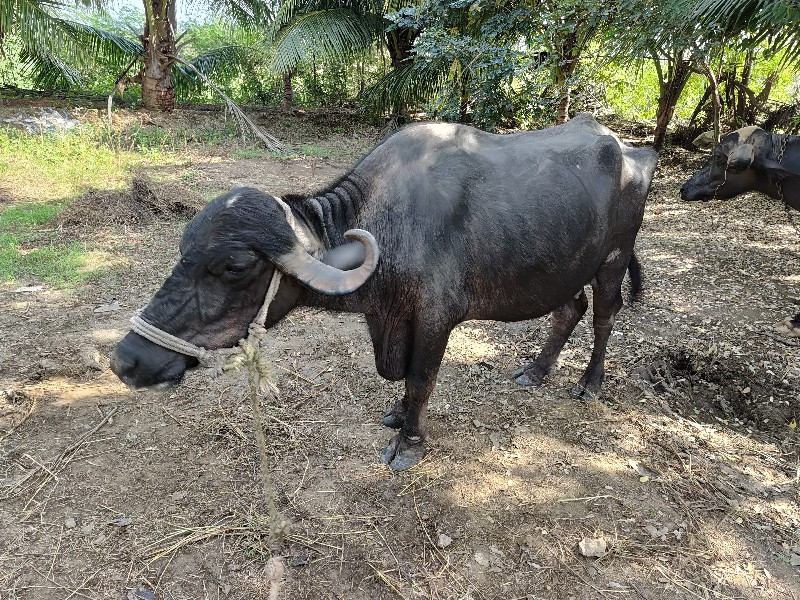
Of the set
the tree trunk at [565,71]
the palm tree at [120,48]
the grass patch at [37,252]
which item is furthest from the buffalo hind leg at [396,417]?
the palm tree at [120,48]

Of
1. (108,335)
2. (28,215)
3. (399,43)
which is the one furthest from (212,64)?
(108,335)

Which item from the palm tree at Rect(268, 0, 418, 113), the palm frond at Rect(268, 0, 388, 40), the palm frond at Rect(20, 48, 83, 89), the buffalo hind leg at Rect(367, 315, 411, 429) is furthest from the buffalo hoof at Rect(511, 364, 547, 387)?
the palm frond at Rect(20, 48, 83, 89)

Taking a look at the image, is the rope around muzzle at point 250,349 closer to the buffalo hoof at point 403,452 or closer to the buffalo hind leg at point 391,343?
the buffalo hind leg at point 391,343

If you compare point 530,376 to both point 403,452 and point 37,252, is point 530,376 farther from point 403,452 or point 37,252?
point 37,252

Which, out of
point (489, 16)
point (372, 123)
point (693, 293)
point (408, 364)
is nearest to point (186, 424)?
point (408, 364)

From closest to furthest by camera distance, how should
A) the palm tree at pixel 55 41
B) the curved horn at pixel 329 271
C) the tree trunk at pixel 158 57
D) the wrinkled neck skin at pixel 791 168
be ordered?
1. the curved horn at pixel 329 271
2. the wrinkled neck skin at pixel 791 168
3. the palm tree at pixel 55 41
4. the tree trunk at pixel 158 57

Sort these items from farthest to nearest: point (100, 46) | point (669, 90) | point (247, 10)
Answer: point (247, 10) → point (100, 46) → point (669, 90)

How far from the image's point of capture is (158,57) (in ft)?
42.7

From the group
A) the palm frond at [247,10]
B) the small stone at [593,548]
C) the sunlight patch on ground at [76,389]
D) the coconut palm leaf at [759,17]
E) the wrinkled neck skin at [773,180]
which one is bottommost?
the small stone at [593,548]

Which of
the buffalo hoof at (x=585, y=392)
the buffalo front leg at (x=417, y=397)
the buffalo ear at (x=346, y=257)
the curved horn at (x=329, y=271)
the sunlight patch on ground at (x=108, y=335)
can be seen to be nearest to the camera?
the curved horn at (x=329, y=271)

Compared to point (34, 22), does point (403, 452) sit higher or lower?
lower

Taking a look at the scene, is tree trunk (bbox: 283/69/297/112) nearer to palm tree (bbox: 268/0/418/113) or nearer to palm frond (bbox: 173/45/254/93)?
palm frond (bbox: 173/45/254/93)

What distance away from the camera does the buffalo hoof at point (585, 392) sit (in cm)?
423

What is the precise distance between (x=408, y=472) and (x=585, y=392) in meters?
1.61
